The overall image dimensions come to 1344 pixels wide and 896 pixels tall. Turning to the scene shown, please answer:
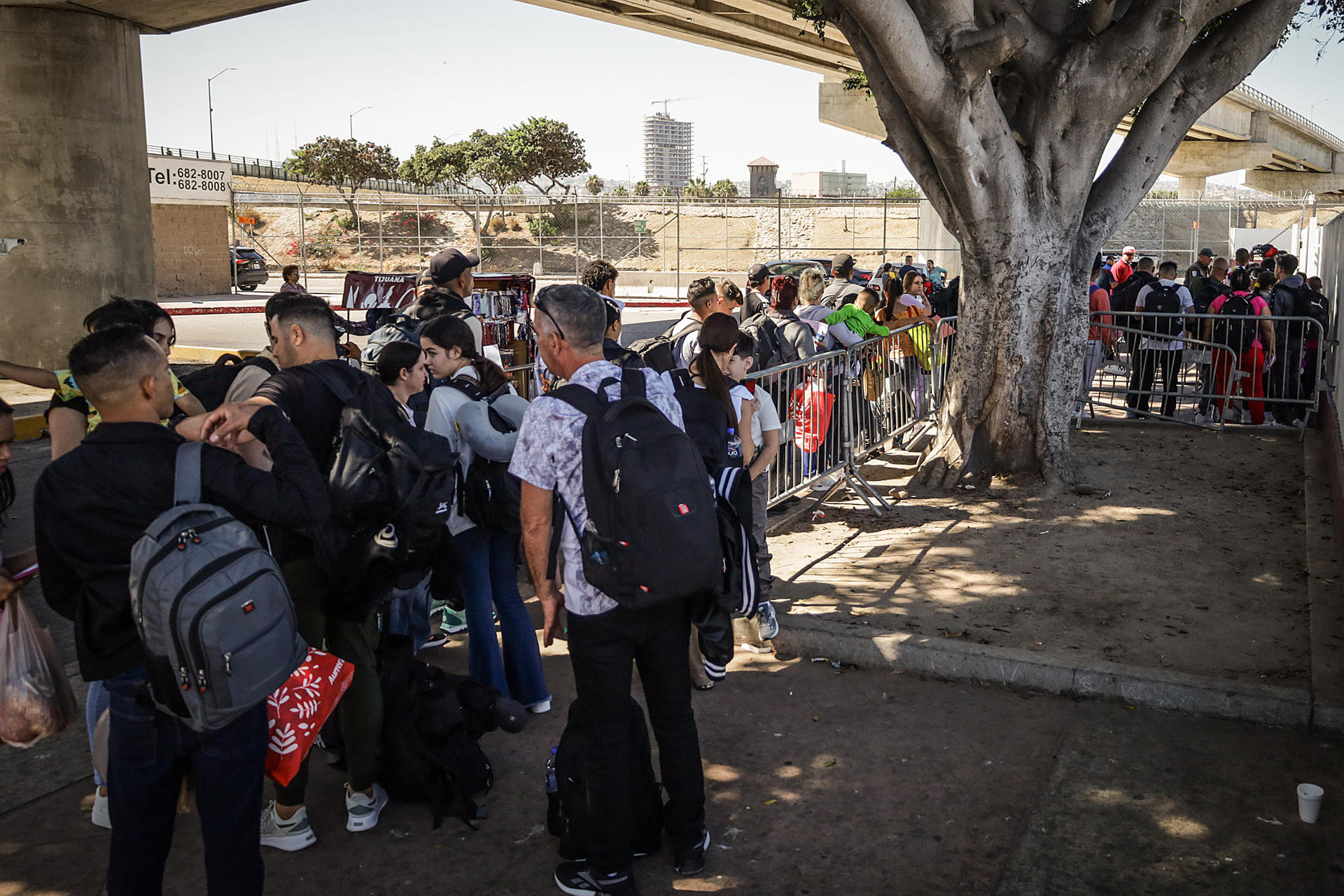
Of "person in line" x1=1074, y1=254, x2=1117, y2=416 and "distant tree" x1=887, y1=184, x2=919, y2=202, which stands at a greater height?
"distant tree" x1=887, y1=184, x2=919, y2=202

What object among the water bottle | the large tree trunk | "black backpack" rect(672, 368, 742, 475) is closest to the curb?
"black backpack" rect(672, 368, 742, 475)

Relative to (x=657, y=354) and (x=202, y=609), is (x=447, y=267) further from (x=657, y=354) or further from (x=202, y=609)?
(x=202, y=609)

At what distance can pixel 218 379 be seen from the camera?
14.1 ft

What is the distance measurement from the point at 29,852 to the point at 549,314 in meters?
2.88

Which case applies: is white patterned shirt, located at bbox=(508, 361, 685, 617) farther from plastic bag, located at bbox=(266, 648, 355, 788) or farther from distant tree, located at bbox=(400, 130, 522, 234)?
distant tree, located at bbox=(400, 130, 522, 234)

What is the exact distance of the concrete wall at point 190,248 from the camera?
126 ft

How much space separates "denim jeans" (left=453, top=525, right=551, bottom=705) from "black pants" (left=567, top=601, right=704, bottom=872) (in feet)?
4.58

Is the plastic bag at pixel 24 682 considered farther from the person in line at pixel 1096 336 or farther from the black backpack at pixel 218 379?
the person in line at pixel 1096 336

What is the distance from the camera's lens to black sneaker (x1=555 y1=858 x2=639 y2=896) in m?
3.58

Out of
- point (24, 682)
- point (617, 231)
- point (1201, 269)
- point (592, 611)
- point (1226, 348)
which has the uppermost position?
point (617, 231)

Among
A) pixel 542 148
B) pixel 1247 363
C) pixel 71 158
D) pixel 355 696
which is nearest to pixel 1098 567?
pixel 355 696

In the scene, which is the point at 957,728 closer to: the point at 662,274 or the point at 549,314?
the point at 549,314

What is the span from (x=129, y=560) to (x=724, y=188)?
94695mm

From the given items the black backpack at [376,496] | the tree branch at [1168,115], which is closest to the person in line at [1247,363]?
the tree branch at [1168,115]
